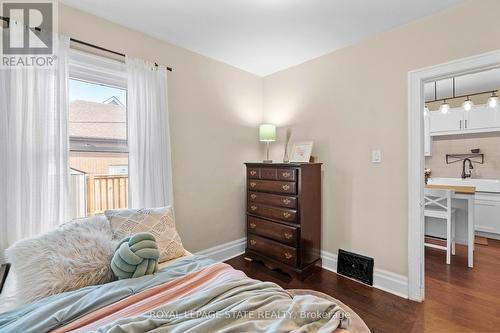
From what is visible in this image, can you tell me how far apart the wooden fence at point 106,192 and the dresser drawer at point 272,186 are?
137 centimetres

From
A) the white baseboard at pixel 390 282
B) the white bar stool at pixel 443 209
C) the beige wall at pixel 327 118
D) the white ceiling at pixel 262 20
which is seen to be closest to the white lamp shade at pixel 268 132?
the beige wall at pixel 327 118

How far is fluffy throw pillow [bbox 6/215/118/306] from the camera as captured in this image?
47.3 inches

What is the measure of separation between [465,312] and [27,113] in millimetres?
3713

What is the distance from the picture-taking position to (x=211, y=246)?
113 inches

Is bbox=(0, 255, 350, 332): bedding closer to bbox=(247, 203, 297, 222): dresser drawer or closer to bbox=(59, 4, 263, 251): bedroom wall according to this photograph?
bbox=(247, 203, 297, 222): dresser drawer

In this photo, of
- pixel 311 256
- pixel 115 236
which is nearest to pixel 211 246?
pixel 311 256

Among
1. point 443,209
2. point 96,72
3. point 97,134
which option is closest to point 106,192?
point 97,134

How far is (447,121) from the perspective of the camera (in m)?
4.36

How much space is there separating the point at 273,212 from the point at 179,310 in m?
1.72

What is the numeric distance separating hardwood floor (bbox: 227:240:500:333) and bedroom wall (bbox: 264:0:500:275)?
337mm

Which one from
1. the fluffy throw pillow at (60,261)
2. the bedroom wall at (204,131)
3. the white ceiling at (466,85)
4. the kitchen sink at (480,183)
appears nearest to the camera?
the fluffy throw pillow at (60,261)

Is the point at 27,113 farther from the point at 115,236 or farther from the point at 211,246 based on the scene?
the point at 211,246

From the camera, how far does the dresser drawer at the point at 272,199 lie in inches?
96.9

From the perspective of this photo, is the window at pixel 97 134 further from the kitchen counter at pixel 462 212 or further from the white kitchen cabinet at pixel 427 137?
the white kitchen cabinet at pixel 427 137
